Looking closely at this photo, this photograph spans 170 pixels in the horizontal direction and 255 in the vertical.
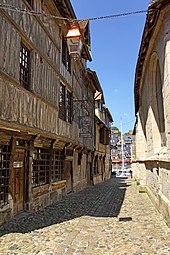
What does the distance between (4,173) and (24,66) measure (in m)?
3.23

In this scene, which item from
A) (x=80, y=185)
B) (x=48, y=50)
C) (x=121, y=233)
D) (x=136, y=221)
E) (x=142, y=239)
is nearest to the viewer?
(x=142, y=239)

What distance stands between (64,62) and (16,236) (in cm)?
821

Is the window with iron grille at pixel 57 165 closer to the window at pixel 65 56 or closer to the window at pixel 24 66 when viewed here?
the window at pixel 24 66

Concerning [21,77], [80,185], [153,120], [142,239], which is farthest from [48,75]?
[80,185]

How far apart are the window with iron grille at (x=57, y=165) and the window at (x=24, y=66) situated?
389 cm

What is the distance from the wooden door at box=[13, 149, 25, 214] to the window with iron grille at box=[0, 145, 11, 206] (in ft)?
1.10

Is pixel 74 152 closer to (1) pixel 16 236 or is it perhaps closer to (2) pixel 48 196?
(2) pixel 48 196

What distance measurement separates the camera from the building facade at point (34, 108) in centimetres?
615

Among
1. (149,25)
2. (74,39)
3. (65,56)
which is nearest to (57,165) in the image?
(65,56)

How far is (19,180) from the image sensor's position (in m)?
7.42

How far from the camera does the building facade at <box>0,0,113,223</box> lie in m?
6.15

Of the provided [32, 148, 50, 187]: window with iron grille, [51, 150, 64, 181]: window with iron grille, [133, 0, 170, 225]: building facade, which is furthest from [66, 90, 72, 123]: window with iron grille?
[133, 0, 170, 225]: building facade

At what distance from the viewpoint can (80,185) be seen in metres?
14.6


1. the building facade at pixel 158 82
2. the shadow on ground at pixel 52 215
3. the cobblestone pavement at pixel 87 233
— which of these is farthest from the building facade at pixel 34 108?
the building facade at pixel 158 82
